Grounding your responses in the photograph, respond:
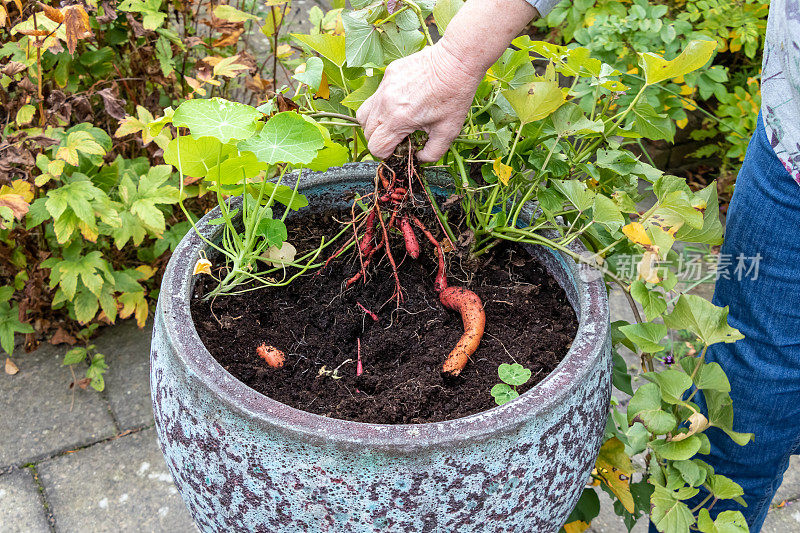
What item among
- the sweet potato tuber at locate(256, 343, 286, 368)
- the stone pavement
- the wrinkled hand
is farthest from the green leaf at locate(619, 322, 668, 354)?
the stone pavement

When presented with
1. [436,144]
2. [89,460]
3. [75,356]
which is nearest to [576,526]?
[436,144]

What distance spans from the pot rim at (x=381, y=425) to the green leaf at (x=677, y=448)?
20cm

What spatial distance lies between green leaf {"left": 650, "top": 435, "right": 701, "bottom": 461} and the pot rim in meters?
0.20

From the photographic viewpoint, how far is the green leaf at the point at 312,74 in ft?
4.47

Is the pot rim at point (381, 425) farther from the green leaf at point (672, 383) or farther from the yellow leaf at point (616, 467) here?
the yellow leaf at point (616, 467)

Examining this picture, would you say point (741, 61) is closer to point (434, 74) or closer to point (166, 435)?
point (434, 74)

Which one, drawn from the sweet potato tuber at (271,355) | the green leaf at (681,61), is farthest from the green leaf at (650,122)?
the sweet potato tuber at (271,355)

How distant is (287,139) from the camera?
3.94 ft

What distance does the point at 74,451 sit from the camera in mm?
2150

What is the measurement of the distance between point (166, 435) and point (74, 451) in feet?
3.68

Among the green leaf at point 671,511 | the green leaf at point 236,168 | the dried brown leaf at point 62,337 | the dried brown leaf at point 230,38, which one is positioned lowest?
the dried brown leaf at point 62,337

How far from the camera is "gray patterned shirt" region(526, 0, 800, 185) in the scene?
1.18 meters

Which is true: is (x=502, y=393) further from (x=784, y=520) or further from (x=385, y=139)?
(x=784, y=520)

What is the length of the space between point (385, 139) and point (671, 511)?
0.82m
